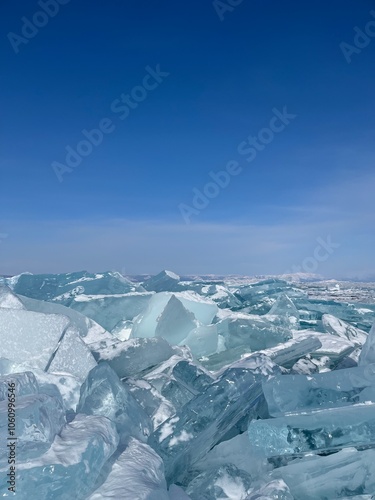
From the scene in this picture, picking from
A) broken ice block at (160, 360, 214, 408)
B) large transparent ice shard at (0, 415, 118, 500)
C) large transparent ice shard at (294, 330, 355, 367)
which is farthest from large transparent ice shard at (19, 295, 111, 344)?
large transparent ice shard at (0, 415, 118, 500)

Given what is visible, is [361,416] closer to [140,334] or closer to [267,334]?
[267,334]

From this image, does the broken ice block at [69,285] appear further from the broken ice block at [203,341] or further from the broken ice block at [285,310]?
the broken ice block at [203,341]

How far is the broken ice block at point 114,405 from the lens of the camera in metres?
1.81

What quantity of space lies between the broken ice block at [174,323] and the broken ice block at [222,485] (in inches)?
82.9

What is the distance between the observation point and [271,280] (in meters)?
7.04

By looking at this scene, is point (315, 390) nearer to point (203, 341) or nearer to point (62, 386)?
point (62, 386)

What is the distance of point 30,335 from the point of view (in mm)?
2400

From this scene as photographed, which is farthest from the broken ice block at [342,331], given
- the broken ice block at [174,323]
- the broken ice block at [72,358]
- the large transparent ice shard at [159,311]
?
the broken ice block at [72,358]

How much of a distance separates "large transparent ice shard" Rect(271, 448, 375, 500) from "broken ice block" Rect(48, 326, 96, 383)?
124 cm

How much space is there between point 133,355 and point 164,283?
346 cm

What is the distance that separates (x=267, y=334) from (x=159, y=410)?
1667mm

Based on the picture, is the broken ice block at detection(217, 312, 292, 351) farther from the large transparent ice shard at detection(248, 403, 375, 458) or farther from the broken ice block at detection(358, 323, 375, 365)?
the large transparent ice shard at detection(248, 403, 375, 458)

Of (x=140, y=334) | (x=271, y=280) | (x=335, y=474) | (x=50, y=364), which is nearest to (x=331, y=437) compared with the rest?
(x=335, y=474)

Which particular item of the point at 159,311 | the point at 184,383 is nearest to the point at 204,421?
the point at 184,383
